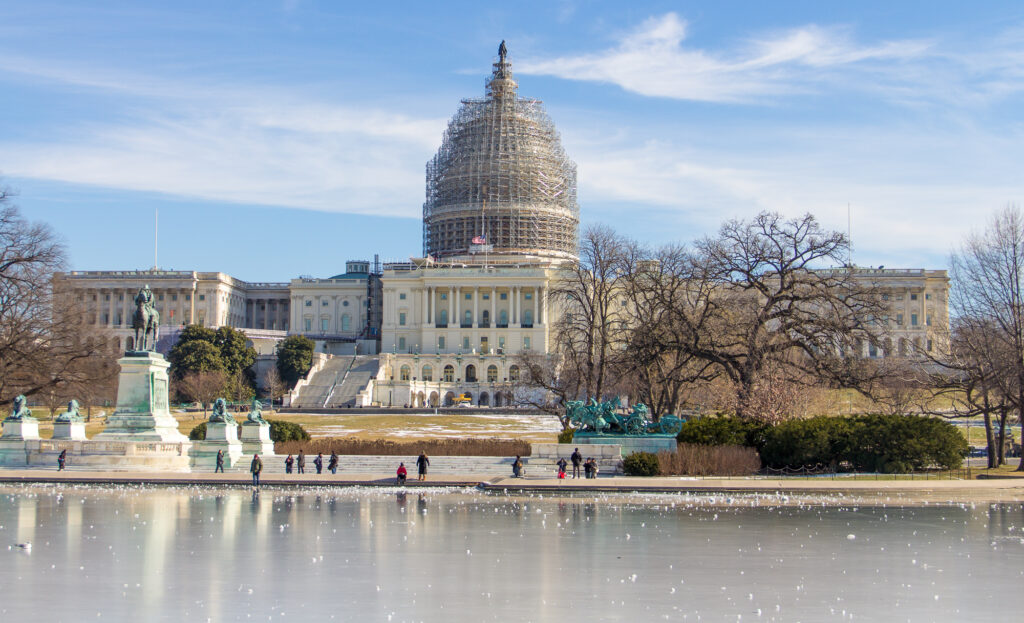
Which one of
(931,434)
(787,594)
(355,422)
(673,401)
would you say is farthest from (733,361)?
(355,422)

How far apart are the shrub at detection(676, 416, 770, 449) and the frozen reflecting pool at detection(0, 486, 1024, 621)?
10.9 meters

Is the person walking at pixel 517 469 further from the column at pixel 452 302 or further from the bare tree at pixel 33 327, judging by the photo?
the column at pixel 452 302

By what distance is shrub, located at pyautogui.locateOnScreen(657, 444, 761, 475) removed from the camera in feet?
118

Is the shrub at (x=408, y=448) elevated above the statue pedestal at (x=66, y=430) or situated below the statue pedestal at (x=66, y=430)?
below

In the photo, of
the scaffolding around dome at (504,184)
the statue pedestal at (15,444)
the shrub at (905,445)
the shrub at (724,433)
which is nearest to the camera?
the shrub at (905,445)

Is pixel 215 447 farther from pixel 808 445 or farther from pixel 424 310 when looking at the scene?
pixel 424 310

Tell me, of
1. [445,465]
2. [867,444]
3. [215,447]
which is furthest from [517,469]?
[867,444]

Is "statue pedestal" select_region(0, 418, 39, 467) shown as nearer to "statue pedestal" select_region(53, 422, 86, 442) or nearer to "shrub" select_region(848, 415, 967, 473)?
"statue pedestal" select_region(53, 422, 86, 442)

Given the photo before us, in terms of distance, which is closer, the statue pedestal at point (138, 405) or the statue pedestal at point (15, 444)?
the statue pedestal at point (138, 405)

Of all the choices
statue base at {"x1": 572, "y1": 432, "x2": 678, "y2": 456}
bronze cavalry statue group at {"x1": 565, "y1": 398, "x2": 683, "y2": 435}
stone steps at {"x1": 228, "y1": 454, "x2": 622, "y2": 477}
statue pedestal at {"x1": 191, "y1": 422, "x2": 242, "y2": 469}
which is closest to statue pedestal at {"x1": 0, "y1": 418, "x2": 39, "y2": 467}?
statue pedestal at {"x1": 191, "y1": 422, "x2": 242, "y2": 469}

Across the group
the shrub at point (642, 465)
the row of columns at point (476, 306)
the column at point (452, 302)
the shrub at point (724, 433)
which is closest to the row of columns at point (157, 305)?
the row of columns at point (476, 306)

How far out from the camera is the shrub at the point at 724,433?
37938mm

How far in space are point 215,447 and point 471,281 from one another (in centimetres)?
8603

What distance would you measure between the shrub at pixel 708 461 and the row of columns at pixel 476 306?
3423 inches
